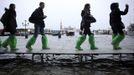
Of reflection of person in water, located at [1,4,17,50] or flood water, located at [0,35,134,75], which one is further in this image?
reflection of person in water, located at [1,4,17,50]

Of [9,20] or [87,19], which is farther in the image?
[9,20]

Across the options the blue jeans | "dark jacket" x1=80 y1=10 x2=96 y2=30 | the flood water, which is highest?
"dark jacket" x1=80 y1=10 x2=96 y2=30

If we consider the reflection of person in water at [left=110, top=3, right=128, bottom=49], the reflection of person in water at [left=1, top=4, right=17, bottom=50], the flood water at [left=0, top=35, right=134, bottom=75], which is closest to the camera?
the flood water at [left=0, top=35, right=134, bottom=75]

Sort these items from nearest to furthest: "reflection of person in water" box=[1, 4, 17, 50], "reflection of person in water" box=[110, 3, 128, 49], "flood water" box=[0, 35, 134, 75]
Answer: "flood water" box=[0, 35, 134, 75], "reflection of person in water" box=[110, 3, 128, 49], "reflection of person in water" box=[1, 4, 17, 50]

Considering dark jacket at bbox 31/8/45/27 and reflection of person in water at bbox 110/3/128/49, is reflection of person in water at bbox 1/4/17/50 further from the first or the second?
reflection of person in water at bbox 110/3/128/49

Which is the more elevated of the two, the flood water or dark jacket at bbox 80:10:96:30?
dark jacket at bbox 80:10:96:30

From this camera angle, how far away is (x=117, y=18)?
980cm

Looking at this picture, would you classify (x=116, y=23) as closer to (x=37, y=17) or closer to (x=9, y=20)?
(x=37, y=17)

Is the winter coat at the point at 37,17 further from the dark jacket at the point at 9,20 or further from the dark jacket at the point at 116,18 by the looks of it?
the dark jacket at the point at 116,18

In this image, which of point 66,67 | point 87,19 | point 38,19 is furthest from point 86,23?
point 66,67

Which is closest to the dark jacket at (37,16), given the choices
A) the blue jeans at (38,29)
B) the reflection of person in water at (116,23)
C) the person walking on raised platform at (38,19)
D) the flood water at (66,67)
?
the person walking on raised platform at (38,19)

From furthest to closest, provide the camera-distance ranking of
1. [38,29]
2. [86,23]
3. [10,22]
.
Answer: [38,29] → [10,22] → [86,23]

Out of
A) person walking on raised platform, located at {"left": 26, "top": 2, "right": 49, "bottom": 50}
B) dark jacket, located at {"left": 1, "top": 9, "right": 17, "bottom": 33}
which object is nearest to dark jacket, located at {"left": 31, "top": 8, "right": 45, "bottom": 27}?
person walking on raised platform, located at {"left": 26, "top": 2, "right": 49, "bottom": 50}

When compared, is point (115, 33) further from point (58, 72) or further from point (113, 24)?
point (58, 72)
